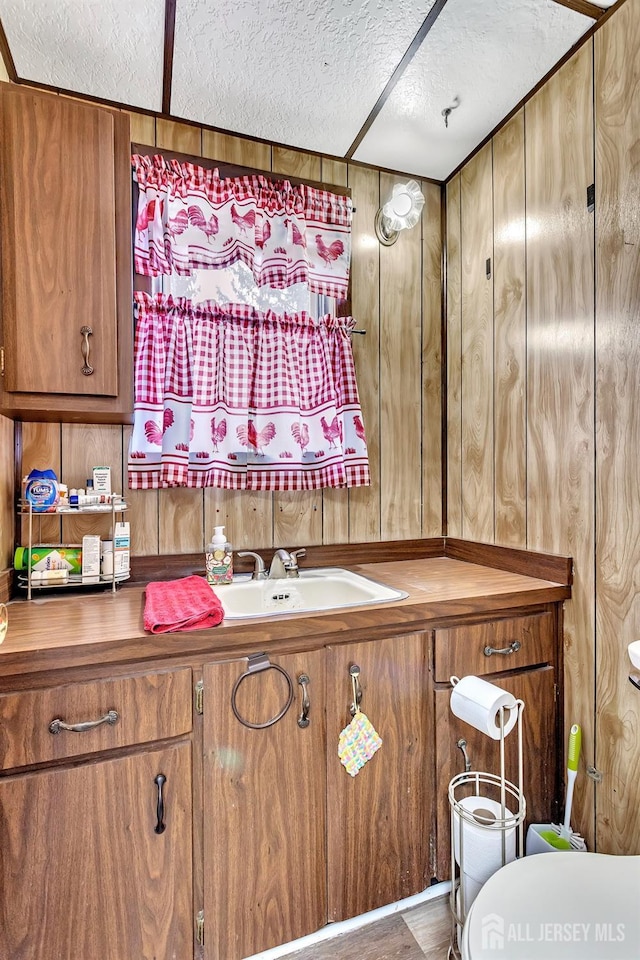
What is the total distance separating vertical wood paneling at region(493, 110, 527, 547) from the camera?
70.2 inches

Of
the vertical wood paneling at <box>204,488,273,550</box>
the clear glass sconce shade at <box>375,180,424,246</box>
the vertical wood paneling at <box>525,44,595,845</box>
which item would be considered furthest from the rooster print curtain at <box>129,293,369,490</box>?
the vertical wood paneling at <box>525,44,595,845</box>

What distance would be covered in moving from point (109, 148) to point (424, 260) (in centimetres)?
131

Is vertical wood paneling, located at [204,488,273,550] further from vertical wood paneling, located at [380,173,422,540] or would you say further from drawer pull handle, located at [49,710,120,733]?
drawer pull handle, located at [49,710,120,733]

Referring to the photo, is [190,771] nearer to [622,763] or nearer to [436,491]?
[622,763]

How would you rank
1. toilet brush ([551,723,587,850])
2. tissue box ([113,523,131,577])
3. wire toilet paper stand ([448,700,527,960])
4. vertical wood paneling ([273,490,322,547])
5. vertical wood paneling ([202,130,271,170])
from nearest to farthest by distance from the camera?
wire toilet paper stand ([448,700,527,960]) → toilet brush ([551,723,587,850]) → tissue box ([113,523,131,577]) → vertical wood paneling ([202,130,271,170]) → vertical wood paneling ([273,490,322,547])

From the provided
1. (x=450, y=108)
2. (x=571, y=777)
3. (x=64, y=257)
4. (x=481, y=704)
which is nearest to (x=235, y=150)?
(x=450, y=108)

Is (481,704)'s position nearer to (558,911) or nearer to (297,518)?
(558,911)

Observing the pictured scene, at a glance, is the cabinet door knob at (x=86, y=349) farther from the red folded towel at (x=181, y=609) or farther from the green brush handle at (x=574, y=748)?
the green brush handle at (x=574, y=748)

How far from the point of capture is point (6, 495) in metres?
1.48

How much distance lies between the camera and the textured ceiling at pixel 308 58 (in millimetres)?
1367

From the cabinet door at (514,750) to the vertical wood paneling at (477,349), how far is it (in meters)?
0.60

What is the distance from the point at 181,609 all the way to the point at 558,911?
1056 millimetres

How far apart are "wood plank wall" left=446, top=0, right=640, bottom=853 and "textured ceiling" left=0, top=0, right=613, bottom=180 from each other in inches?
7.3

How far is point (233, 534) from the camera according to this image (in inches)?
73.8
